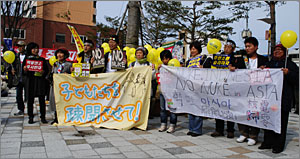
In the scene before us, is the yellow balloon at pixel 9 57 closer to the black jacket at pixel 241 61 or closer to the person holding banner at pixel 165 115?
the person holding banner at pixel 165 115

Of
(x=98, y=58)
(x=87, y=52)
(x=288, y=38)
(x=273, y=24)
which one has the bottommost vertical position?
(x=98, y=58)

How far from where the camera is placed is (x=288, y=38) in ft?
11.5

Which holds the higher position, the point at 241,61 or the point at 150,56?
the point at 150,56

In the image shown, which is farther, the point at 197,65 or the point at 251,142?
the point at 197,65

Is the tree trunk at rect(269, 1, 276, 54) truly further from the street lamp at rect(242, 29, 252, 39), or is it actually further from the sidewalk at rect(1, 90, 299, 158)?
the sidewalk at rect(1, 90, 299, 158)

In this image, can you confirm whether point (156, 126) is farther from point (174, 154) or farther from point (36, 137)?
point (36, 137)

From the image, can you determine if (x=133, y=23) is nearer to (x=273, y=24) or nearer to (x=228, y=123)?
(x=228, y=123)

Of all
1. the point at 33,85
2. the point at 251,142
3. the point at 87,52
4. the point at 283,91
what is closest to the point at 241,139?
the point at 251,142

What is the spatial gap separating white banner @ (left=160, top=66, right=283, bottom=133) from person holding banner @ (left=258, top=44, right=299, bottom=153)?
141 mm

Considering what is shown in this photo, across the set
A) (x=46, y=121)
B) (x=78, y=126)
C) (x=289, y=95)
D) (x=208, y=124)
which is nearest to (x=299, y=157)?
(x=289, y=95)

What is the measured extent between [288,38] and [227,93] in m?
1.29

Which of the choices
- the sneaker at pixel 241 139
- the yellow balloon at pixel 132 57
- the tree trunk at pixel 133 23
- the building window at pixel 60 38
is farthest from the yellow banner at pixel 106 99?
the building window at pixel 60 38

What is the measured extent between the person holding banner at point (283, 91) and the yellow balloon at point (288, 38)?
0.76 ft

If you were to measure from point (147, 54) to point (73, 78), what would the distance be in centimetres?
171
